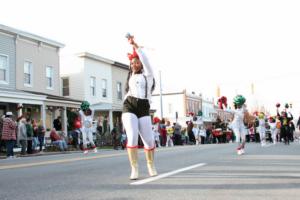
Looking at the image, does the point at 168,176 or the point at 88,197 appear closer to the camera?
the point at 88,197

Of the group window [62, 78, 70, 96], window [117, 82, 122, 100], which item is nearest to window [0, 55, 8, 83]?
window [62, 78, 70, 96]

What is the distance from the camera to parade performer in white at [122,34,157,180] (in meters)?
7.23

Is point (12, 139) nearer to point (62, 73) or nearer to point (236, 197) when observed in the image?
point (236, 197)

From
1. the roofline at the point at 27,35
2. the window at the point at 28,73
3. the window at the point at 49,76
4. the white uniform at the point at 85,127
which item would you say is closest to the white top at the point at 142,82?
the white uniform at the point at 85,127

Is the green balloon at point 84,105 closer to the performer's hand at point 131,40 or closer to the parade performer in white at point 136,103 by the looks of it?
the parade performer in white at point 136,103

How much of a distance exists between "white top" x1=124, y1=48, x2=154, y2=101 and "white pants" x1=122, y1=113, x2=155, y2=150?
0.35 metres

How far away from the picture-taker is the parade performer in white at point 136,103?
723cm

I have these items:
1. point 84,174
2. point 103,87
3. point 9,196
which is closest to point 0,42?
point 103,87

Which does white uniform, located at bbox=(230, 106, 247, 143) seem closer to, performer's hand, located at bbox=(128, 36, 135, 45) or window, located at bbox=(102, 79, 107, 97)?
performer's hand, located at bbox=(128, 36, 135, 45)

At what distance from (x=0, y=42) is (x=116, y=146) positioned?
31.4 ft

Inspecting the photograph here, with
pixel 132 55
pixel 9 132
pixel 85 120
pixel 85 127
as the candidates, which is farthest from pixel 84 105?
pixel 132 55

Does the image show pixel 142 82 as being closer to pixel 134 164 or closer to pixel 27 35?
pixel 134 164

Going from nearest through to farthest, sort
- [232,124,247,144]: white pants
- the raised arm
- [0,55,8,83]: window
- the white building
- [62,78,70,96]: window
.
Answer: the raised arm
[232,124,247,144]: white pants
[0,55,8,83]: window
the white building
[62,78,70,96]: window

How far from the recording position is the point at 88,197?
5.59 m
